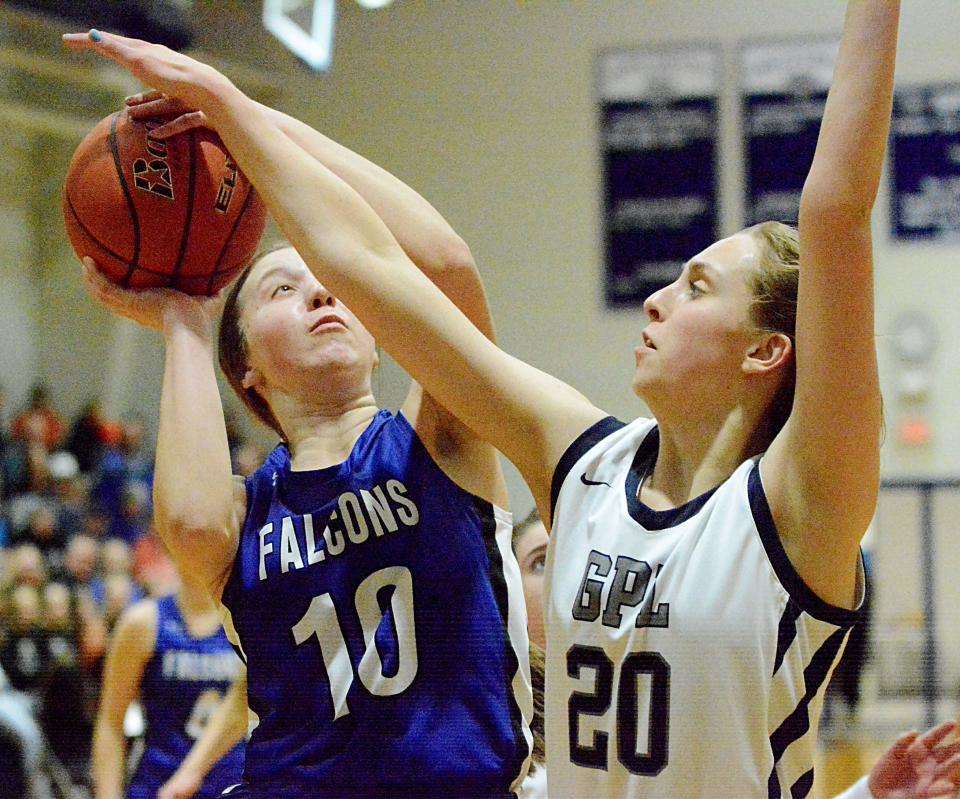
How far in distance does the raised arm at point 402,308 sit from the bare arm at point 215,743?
127 centimetres

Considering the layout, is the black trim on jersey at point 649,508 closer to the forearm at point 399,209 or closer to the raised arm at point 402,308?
the raised arm at point 402,308

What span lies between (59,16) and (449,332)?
4.41 m

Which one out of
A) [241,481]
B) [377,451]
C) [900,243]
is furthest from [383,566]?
[900,243]

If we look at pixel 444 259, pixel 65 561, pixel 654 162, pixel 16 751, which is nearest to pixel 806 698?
pixel 444 259

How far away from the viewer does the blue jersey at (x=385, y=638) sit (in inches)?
52.1

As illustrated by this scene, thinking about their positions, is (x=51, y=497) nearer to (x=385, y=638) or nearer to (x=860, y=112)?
(x=385, y=638)

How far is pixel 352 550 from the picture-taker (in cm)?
136

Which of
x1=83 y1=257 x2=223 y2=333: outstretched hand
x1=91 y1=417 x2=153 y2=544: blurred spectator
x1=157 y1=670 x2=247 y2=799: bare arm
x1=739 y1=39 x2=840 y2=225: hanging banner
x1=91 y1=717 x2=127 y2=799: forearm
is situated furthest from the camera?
x1=91 y1=417 x2=153 y2=544: blurred spectator

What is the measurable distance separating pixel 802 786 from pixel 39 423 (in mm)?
6097

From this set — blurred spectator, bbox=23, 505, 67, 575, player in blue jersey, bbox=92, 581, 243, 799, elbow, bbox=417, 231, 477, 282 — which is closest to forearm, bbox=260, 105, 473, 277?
elbow, bbox=417, 231, 477, 282

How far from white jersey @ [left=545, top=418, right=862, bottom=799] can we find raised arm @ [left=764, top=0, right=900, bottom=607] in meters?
0.05

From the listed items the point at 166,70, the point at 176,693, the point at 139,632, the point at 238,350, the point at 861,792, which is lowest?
the point at 176,693

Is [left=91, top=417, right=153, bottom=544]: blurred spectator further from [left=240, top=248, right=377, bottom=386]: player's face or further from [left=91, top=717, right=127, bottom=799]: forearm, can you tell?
[left=240, top=248, right=377, bottom=386]: player's face

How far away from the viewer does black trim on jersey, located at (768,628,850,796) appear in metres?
1.08
